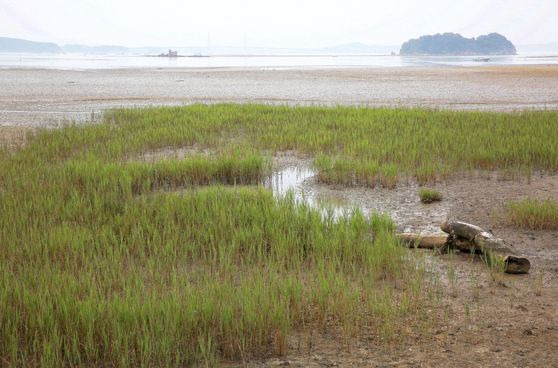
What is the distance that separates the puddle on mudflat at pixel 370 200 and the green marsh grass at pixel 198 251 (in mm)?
235

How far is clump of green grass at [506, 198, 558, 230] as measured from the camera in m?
5.43

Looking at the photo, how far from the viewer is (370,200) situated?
6664 millimetres

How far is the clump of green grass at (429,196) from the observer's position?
21.5ft

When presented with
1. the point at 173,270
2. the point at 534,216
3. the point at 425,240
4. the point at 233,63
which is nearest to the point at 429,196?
the point at 534,216

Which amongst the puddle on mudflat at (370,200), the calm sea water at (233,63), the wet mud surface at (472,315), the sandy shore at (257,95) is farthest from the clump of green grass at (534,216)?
the calm sea water at (233,63)

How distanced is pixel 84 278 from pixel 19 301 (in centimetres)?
49

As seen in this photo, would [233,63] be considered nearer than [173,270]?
No

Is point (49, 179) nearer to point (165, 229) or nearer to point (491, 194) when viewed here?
point (165, 229)

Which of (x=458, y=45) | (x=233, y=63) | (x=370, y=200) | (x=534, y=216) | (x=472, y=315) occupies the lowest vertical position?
(x=472, y=315)

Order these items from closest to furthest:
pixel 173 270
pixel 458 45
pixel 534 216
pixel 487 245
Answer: pixel 173 270 < pixel 487 245 < pixel 534 216 < pixel 458 45

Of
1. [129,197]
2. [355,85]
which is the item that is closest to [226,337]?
[129,197]

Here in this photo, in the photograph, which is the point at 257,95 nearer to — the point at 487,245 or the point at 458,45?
the point at 487,245

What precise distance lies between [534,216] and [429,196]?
4.32ft

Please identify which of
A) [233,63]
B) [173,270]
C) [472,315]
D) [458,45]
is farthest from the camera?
[458,45]
